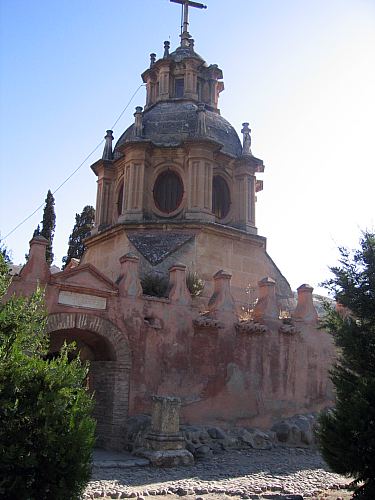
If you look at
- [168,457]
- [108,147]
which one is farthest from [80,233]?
[168,457]

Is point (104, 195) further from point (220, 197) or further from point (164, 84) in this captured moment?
point (164, 84)

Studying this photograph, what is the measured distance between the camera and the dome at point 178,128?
2133 centimetres

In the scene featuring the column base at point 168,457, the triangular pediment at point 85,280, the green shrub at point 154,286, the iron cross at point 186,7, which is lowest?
the column base at point 168,457

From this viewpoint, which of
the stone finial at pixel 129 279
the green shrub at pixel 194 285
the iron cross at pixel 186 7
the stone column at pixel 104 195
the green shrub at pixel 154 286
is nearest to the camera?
the stone finial at pixel 129 279

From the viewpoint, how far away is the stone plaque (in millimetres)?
13523

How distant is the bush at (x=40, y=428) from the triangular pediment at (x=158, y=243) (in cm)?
1185

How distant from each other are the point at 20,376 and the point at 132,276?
8552 mm

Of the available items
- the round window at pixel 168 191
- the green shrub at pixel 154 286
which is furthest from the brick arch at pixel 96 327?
the round window at pixel 168 191

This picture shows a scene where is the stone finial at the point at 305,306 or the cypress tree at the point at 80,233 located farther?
the cypress tree at the point at 80,233

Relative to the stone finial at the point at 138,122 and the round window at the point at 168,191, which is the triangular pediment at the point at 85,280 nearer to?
the round window at the point at 168,191

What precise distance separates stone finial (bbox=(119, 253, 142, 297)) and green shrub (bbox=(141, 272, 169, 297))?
1797mm

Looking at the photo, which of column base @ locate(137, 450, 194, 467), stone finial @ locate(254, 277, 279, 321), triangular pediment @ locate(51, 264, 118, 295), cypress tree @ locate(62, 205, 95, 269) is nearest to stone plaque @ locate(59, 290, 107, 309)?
triangular pediment @ locate(51, 264, 118, 295)

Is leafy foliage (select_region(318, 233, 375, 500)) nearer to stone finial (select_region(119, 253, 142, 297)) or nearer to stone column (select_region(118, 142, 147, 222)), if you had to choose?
stone finial (select_region(119, 253, 142, 297))

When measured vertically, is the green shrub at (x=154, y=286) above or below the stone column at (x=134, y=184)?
below
